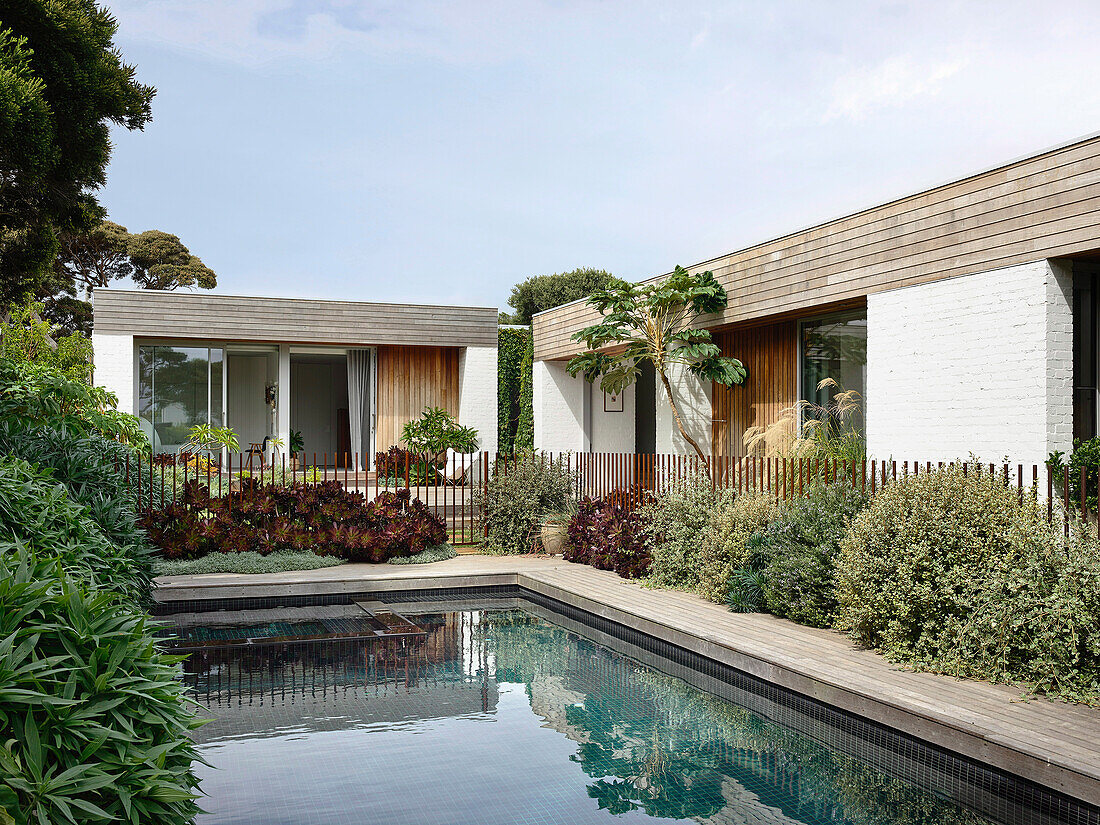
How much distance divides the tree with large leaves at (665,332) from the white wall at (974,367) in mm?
2245

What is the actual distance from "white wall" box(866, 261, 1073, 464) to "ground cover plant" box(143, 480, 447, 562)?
5.24 metres

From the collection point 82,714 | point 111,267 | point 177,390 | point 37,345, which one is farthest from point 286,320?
point 111,267

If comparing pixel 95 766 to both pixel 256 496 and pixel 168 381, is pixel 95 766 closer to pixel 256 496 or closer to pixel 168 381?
pixel 256 496

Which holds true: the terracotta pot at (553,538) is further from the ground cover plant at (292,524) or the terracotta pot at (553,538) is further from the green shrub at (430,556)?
the ground cover plant at (292,524)

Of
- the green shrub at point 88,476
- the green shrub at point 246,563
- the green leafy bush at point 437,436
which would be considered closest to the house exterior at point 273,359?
the green leafy bush at point 437,436

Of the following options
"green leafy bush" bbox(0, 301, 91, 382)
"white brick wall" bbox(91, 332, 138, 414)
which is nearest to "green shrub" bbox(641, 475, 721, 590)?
"green leafy bush" bbox(0, 301, 91, 382)

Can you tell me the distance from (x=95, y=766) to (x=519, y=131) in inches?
667

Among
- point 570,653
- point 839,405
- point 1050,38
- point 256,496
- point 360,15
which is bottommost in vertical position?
point 570,653

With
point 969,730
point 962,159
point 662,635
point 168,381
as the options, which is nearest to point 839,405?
point 662,635

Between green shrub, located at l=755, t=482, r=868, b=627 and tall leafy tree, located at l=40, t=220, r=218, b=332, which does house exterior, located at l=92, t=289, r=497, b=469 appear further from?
tall leafy tree, located at l=40, t=220, r=218, b=332

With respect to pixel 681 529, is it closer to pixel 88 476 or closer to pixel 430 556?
pixel 430 556

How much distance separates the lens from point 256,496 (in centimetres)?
955

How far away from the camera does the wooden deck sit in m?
3.68

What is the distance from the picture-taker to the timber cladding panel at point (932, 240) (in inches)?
241
